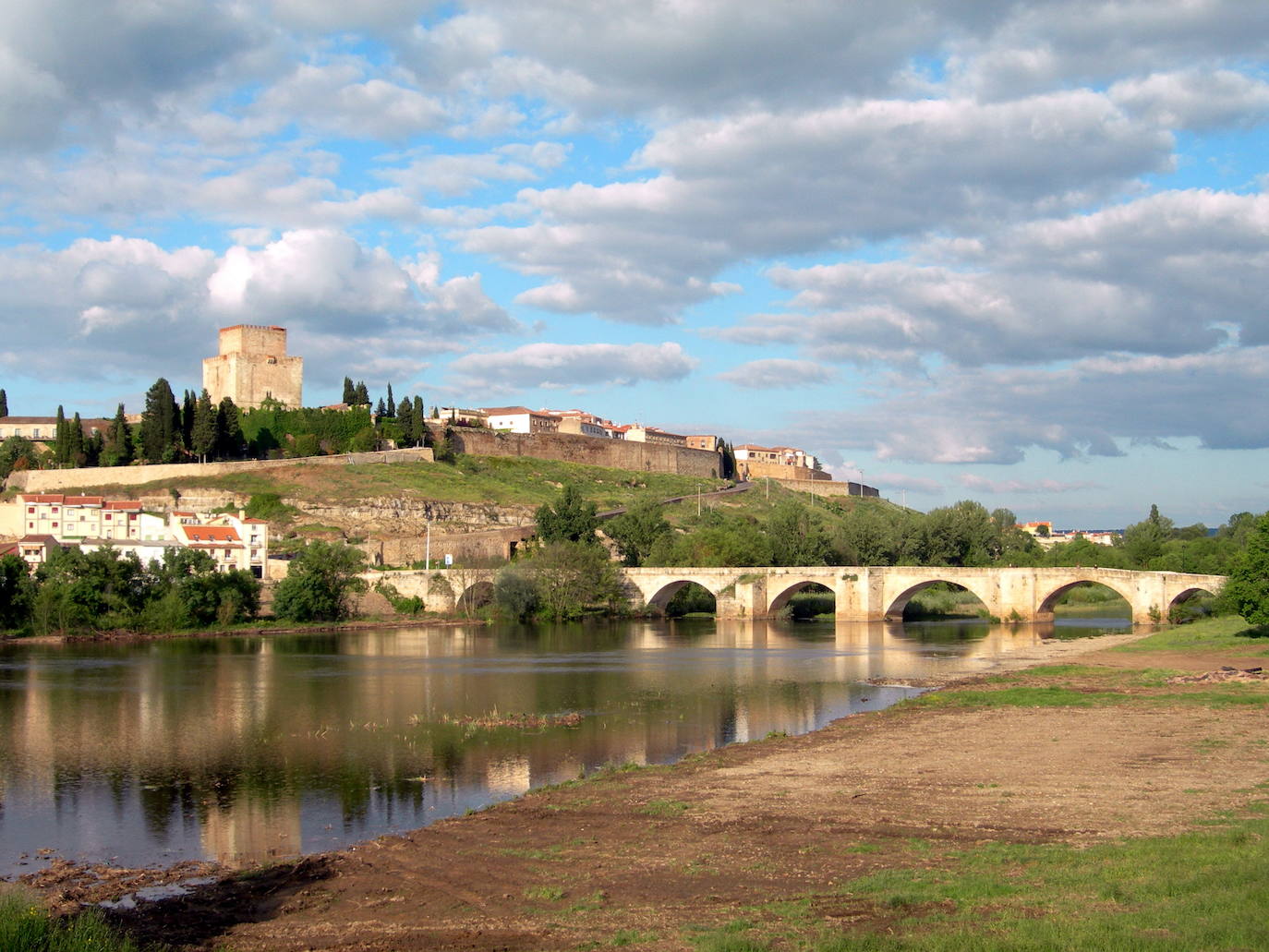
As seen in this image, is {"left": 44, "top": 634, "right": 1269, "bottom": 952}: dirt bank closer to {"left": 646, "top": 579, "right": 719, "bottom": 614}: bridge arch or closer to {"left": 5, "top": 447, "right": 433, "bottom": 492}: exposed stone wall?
{"left": 646, "top": 579, "right": 719, "bottom": 614}: bridge arch

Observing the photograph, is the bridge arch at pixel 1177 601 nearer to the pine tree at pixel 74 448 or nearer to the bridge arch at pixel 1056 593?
the bridge arch at pixel 1056 593

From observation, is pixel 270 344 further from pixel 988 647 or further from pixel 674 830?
pixel 674 830

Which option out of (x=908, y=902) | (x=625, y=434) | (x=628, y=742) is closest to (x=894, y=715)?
(x=628, y=742)

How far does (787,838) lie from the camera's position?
10453mm

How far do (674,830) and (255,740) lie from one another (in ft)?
34.3

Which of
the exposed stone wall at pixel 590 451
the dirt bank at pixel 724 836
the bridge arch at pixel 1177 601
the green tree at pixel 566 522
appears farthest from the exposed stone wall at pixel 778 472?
the dirt bank at pixel 724 836

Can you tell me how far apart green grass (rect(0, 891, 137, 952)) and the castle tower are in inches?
2816

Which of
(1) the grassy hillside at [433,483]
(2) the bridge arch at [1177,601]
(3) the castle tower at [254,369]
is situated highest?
(3) the castle tower at [254,369]

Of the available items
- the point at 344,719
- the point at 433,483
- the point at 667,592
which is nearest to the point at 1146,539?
the point at 667,592

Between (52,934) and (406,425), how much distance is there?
67530mm

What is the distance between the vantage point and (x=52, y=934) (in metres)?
7.48

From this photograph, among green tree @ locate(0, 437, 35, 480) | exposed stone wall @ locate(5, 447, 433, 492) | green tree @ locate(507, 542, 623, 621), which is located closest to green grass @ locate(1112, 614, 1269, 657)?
green tree @ locate(507, 542, 623, 621)

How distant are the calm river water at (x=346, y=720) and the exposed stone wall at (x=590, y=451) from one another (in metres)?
40.6

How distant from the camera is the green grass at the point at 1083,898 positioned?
6.66 meters
